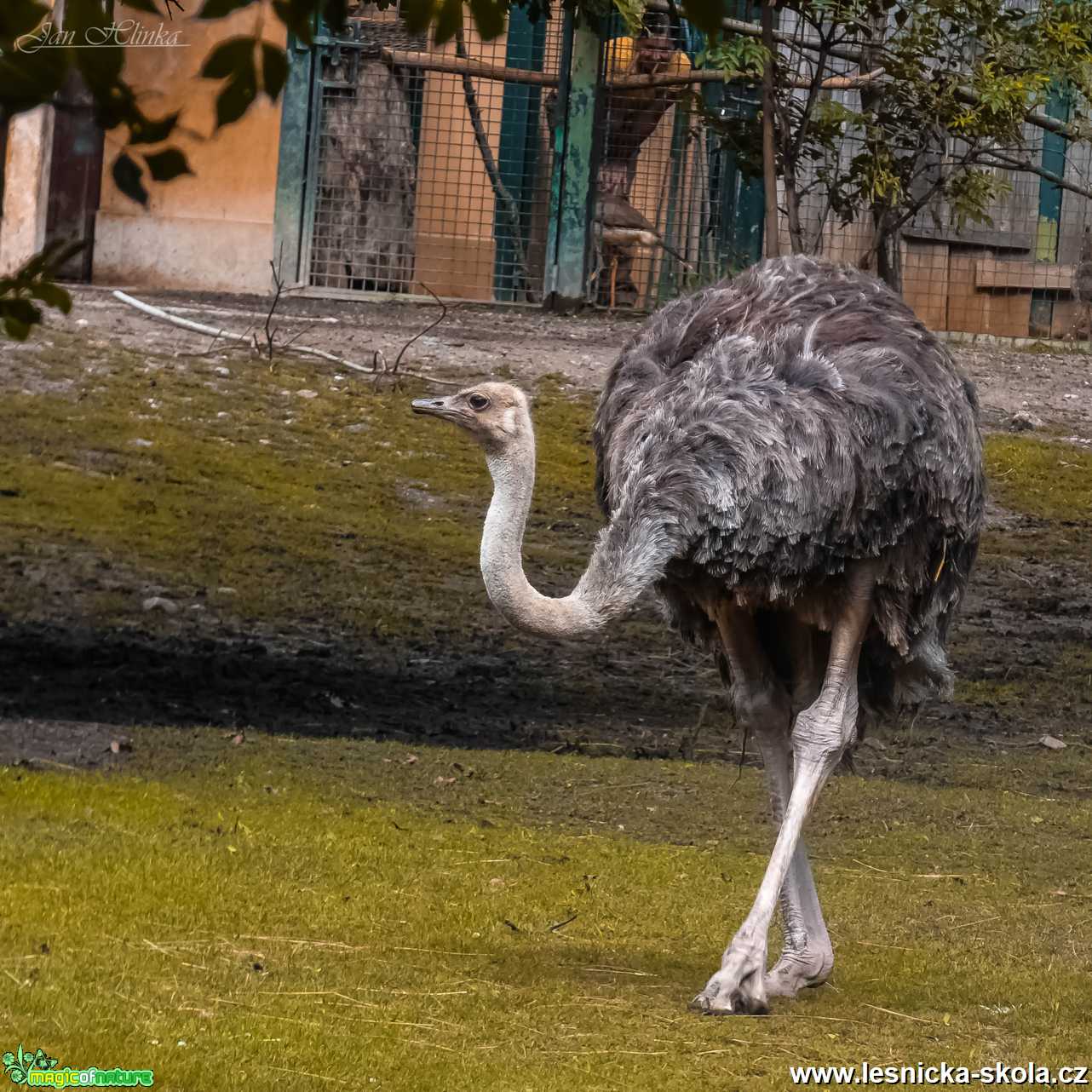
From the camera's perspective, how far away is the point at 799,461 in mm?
5043

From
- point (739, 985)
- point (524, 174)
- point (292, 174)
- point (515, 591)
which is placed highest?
point (524, 174)

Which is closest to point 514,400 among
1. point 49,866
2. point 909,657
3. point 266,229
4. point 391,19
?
point 909,657

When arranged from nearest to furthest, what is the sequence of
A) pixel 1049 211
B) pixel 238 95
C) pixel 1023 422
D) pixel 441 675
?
pixel 238 95 < pixel 441 675 < pixel 1023 422 < pixel 1049 211

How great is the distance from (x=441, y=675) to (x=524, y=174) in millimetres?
6111

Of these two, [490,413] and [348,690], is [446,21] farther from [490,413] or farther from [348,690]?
[348,690]

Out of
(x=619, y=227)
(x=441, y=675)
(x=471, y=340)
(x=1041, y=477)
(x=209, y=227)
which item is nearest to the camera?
(x=441, y=675)

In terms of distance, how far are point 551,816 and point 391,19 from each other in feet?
32.0

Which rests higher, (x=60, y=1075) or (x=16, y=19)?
(x=16, y=19)

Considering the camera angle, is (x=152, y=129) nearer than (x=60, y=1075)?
Yes

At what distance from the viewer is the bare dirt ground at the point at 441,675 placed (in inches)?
328

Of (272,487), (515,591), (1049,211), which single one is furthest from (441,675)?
(1049,211)

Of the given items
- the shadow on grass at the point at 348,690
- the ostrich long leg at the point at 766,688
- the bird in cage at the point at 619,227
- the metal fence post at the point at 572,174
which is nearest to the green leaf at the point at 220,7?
the ostrich long leg at the point at 766,688

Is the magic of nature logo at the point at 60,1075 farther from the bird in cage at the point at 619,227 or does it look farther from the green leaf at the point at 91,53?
the bird in cage at the point at 619,227

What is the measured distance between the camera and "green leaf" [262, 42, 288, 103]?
1.98 meters
